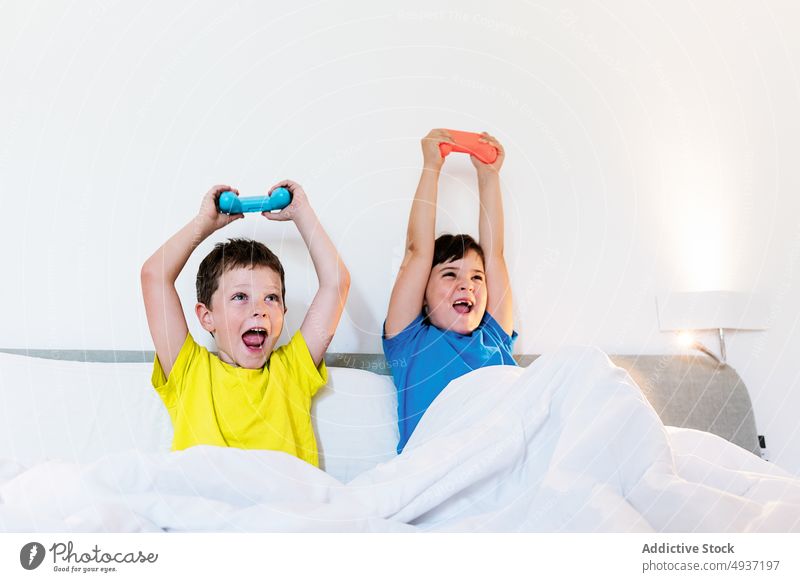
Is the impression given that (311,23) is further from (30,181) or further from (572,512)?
(572,512)

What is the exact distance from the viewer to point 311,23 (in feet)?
4.43

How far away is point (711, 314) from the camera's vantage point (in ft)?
4.52

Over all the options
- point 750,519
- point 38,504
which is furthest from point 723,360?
point 38,504

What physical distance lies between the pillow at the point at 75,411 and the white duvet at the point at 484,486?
0.29 meters

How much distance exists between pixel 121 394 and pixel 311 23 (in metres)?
0.77

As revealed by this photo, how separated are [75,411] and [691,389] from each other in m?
1.06

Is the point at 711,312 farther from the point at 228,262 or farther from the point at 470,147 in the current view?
the point at 228,262

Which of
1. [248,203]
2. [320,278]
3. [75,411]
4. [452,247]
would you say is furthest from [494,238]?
[75,411]

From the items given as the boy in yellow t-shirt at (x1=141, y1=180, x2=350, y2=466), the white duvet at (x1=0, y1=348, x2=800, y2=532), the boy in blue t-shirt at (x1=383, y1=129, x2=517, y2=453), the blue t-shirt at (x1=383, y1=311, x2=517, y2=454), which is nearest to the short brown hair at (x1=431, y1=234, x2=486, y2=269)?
the boy in blue t-shirt at (x1=383, y1=129, x2=517, y2=453)

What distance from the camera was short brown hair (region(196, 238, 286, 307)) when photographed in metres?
1.09

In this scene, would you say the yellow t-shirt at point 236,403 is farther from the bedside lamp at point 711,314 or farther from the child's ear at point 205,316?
the bedside lamp at point 711,314
